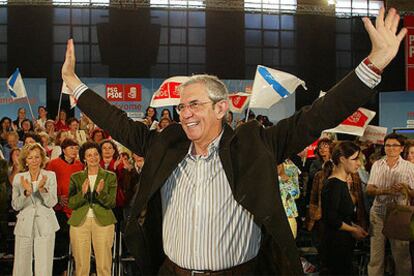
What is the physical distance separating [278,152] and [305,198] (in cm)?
576

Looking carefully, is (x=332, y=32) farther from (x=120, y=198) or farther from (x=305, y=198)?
(x=120, y=198)

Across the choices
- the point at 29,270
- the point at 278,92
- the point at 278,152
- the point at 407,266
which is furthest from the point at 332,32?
the point at 278,152

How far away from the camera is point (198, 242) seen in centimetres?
256

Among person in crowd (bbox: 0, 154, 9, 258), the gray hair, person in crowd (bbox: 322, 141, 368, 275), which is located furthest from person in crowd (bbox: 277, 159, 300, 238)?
the gray hair

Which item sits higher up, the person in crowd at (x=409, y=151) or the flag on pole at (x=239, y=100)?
the flag on pole at (x=239, y=100)

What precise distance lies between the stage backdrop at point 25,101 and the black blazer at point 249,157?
35.1 feet

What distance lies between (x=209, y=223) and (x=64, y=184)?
4.97 m

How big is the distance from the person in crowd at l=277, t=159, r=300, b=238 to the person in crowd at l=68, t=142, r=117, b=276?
1.82 m

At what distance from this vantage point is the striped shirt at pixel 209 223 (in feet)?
8.36

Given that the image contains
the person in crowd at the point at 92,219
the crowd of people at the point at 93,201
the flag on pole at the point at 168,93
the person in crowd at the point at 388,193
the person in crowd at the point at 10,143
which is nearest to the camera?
the crowd of people at the point at 93,201

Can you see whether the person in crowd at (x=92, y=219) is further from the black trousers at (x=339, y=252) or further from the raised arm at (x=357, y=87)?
the raised arm at (x=357, y=87)

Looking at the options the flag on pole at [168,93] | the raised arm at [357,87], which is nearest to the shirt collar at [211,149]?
the raised arm at [357,87]

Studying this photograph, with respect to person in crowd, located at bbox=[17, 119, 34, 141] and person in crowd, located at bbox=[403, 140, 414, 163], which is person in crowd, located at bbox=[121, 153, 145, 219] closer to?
person in crowd, located at bbox=[403, 140, 414, 163]

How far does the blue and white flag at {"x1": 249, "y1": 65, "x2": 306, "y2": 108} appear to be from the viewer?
8344mm
